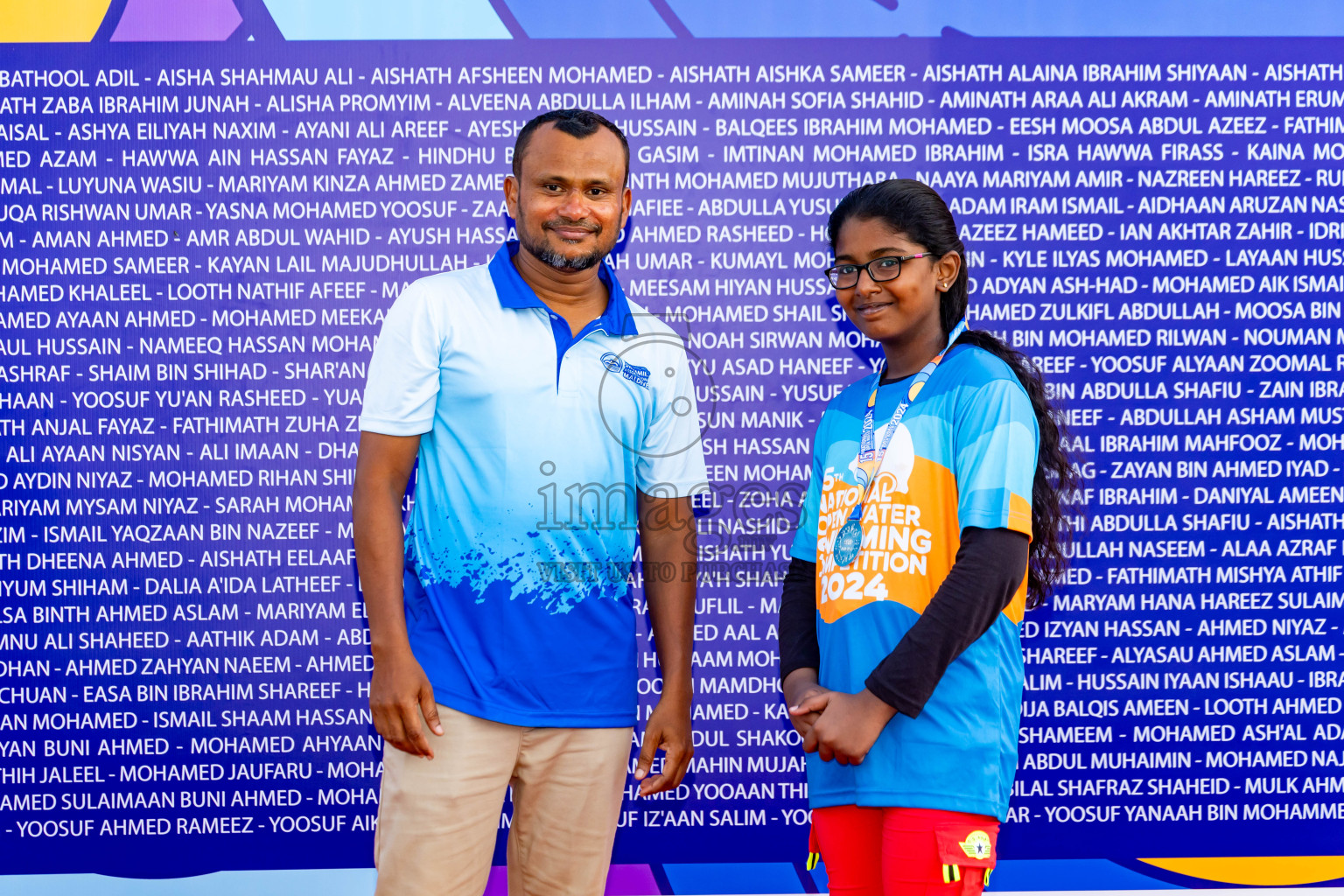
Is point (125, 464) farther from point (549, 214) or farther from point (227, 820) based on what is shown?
point (549, 214)

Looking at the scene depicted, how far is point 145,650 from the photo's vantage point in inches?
99.5

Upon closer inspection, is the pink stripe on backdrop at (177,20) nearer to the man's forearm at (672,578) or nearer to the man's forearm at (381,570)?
the man's forearm at (381,570)

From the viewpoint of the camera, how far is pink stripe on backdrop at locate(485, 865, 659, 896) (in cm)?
256

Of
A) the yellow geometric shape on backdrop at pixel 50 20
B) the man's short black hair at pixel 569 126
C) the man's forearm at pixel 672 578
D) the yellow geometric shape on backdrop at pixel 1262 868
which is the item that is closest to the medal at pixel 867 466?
the man's forearm at pixel 672 578

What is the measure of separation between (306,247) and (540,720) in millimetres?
1510

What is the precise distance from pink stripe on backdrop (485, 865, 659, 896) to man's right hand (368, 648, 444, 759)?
0.98 metres

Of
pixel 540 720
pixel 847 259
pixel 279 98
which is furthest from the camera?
pixel 279 98

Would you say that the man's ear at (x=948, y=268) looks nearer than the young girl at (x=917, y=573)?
No

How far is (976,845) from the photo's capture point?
1556 millimetres

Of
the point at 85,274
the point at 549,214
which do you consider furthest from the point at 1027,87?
the point at 85,274

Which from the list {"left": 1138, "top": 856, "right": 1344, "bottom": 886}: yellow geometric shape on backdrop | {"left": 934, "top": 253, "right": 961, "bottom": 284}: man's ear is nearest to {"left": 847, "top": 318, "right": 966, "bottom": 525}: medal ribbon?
{"left": 934, "top": 253, "right": 961, "bottom": 284}: man's ear

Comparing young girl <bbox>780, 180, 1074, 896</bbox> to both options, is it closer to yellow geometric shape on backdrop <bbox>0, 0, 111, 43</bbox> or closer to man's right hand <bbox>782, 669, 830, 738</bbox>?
man's right hand <bbox>782, 669, 830, 738</bbox>

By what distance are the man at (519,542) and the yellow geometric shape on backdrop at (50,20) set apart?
1.48 meters

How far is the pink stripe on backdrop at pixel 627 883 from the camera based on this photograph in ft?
8.40
